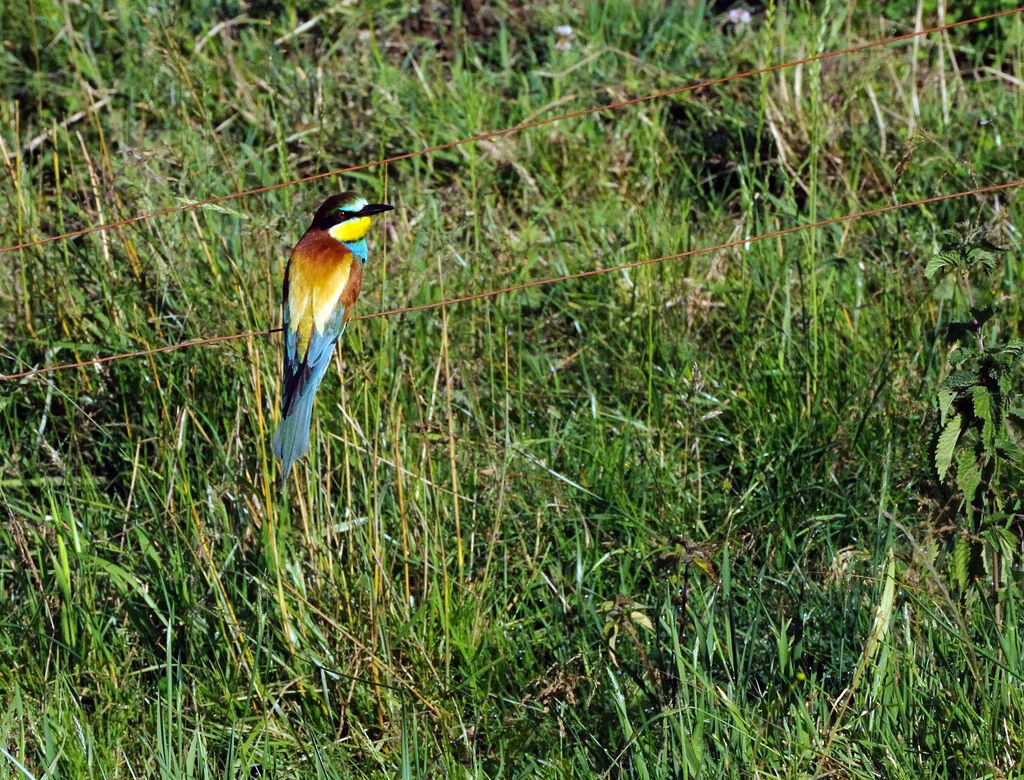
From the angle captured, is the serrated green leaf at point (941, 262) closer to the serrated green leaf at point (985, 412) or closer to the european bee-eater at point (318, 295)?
the serrated green leaf at point (985, 412)

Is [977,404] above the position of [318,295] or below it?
below

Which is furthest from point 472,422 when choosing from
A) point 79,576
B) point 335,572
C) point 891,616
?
point 891,616

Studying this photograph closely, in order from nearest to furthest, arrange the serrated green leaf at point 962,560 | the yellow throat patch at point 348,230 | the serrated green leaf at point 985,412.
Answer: the serrated green leaf at point 985,412 < the serrated green leaf at point 962,560 < the yellow throat patch at point 348,230

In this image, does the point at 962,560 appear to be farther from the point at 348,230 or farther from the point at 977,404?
the point at 348,230

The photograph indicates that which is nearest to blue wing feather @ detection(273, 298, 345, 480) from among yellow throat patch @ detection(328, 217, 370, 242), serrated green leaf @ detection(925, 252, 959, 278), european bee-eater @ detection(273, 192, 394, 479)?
european bee-eater @ detection(273, 192, 394, 479)

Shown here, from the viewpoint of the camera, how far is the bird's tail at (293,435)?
281 centimetres

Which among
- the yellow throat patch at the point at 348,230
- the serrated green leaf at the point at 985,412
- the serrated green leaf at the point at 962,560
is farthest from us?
the yellow throat patch at the point at 348,230

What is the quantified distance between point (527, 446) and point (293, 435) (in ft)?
3.05

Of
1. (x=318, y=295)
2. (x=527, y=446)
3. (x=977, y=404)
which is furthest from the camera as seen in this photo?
(x=527, y=446)

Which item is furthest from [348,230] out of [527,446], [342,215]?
[527,446]

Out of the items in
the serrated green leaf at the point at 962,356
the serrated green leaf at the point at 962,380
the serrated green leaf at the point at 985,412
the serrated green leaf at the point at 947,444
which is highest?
the serrated green leaf at the point at 962,356

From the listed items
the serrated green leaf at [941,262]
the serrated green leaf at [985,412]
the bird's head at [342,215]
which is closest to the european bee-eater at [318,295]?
→ the bird's head at [342,215]

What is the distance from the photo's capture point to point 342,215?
2.94 meters

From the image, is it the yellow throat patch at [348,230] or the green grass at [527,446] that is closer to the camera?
the green grass at [527,446]
